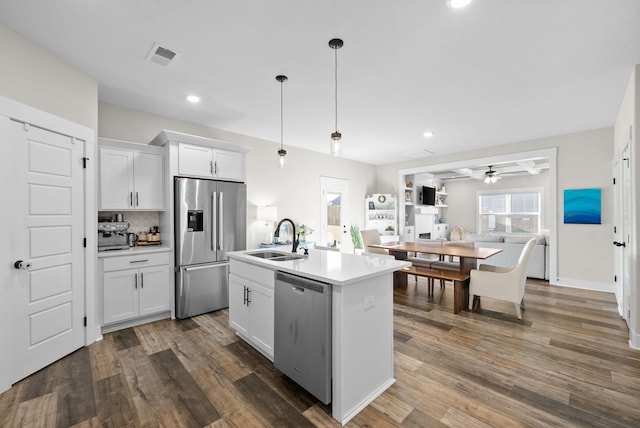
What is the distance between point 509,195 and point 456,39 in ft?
27.8

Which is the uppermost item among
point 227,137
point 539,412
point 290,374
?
point 227,137

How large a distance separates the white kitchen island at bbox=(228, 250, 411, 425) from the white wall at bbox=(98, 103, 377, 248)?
2.81 m

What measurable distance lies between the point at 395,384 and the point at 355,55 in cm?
275

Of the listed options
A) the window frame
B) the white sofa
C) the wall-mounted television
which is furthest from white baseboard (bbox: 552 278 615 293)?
the window frame

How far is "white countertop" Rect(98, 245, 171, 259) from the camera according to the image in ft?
10.1

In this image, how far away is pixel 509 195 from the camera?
9094mm

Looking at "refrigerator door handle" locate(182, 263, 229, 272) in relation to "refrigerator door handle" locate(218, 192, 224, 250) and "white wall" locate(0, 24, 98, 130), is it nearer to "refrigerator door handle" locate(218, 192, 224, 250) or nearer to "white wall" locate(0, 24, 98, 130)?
"refrigerator door handle" locate(218, 192, 224, 250)

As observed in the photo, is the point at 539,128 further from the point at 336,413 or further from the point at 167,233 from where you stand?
the point at 167,233

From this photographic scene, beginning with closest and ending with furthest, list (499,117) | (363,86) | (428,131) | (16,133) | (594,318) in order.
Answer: (16,133)
(363,86)
(594,318)
(499,117)
(428,131)

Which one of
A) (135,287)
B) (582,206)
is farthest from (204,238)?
(582,206)

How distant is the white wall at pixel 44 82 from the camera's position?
2.24m

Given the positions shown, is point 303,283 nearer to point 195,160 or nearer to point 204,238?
point 204,238

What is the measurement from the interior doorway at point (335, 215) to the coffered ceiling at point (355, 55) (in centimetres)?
256

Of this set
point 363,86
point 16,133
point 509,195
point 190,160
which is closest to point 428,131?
point 363,86
